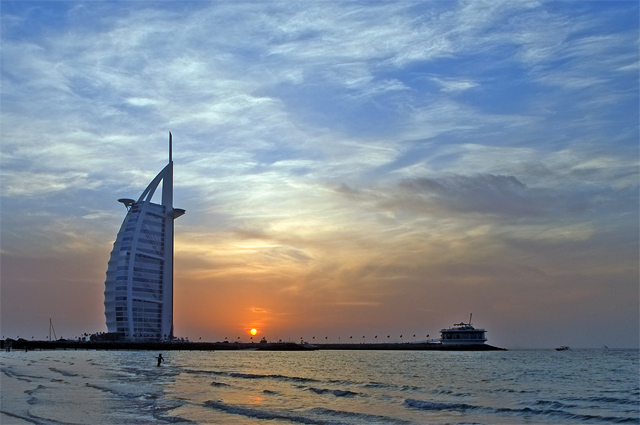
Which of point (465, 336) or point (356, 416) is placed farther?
point (465, 336)

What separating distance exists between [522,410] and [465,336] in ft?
466

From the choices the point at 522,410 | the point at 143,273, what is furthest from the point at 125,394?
the point at 143,273

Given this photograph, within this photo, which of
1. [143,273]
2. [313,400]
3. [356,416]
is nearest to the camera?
[356,416]

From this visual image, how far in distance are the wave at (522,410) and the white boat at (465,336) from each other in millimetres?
137210

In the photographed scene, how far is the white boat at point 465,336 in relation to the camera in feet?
564

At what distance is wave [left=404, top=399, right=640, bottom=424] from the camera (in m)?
32.1

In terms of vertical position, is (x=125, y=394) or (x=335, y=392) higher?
(x=125, y=394)

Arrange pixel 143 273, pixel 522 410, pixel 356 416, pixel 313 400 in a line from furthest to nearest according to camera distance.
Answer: pixel 143 273 < pixel 313 400 < pixel 522 410 < pixel 356 416

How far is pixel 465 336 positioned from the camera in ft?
566

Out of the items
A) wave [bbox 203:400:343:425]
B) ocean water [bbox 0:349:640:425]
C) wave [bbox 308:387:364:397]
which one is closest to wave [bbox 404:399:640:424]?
ocean water [bbox 0:349:640:425]

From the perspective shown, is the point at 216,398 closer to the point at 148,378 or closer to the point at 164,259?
the point at 148,378

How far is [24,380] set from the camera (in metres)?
52.7

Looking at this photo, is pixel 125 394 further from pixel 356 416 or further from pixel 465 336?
pixel 465 336

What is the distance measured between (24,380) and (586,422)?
4430 cm
